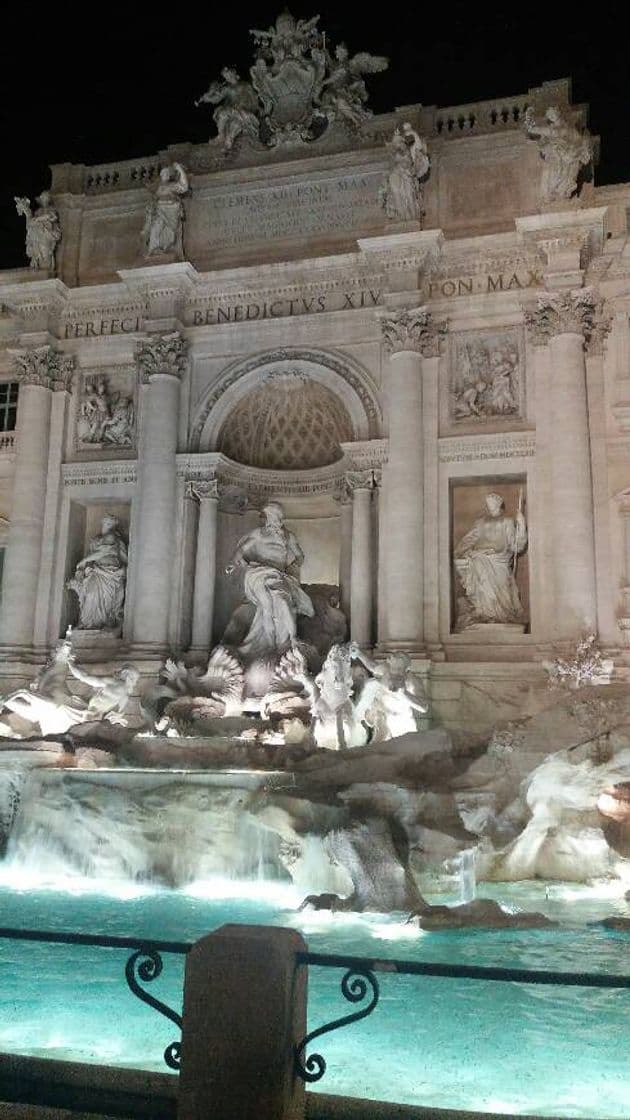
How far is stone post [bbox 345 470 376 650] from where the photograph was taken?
19.6m

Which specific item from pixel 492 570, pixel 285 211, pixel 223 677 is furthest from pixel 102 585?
pixel 285 211

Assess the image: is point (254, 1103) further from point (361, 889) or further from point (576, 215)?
point (576, 215)

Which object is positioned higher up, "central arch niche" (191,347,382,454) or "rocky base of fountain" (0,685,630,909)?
"central arch niche" (191,347,382,454)

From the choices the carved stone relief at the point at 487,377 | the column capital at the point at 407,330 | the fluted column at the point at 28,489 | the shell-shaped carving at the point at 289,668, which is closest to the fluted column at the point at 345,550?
the shell-shaped carving at the point at 289,668

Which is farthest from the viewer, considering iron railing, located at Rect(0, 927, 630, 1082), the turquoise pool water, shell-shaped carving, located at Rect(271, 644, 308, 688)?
shell-shaped carving, located at Rect(271, 644, 308, 688)

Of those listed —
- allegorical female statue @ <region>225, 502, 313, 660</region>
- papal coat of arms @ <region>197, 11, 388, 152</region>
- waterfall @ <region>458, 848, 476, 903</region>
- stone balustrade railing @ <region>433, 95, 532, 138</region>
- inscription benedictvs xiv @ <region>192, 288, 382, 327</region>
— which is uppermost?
papal coat of arms @ <region>197, 11, 388, 152</region>

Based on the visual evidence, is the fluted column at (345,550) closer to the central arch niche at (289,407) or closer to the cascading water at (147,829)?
the central arch niche at (289,407)

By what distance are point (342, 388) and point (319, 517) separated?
3531 mm

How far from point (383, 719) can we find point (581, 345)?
8.68 meters

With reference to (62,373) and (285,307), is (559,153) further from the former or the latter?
(62,373)

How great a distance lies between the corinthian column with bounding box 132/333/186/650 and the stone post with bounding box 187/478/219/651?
1.94ft

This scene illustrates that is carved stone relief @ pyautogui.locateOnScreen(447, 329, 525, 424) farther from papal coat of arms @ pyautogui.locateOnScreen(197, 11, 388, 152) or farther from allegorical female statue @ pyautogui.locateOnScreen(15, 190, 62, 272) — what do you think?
allegorical female statue @ pyautogui.locateOnScreen(15, 190, 62, 272)

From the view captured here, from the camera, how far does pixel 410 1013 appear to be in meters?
6.51

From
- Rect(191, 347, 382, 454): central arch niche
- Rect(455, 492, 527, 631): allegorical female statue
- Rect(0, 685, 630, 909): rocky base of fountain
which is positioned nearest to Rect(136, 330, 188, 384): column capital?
Rect(191, 347, 382, 454): central arch niche
